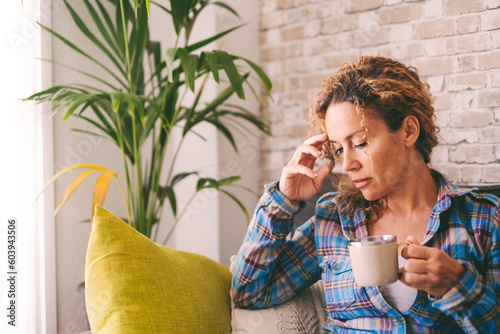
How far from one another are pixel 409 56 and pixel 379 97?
2.96ft

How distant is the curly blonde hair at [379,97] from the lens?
1317mm

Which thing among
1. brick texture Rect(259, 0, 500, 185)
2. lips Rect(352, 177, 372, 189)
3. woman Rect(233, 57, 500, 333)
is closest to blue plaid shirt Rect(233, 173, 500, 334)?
woman Rect(233, 57, 500, 333)

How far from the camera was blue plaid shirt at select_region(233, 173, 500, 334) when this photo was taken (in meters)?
1.14

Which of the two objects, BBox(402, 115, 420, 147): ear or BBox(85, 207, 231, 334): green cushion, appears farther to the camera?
BBox(402, 115, 420, 147): ear

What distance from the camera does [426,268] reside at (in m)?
1.04

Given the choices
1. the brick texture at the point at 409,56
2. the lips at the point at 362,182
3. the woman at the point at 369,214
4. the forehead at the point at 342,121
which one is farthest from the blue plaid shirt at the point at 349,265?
the brick texture at the point at 409,56

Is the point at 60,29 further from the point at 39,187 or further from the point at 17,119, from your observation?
the point at 39,187

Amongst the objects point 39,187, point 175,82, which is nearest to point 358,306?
point 175,82

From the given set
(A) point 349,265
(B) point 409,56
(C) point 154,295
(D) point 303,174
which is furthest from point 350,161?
(B) point 409,56

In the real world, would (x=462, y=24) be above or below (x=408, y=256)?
above

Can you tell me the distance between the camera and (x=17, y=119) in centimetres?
174

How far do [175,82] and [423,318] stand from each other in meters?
1.16

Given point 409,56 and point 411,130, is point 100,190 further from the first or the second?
point 409,56

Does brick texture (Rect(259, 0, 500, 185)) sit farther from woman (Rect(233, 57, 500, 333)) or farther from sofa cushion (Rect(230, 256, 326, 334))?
sofa cushion (Rect(230, 256, 326, 334))
